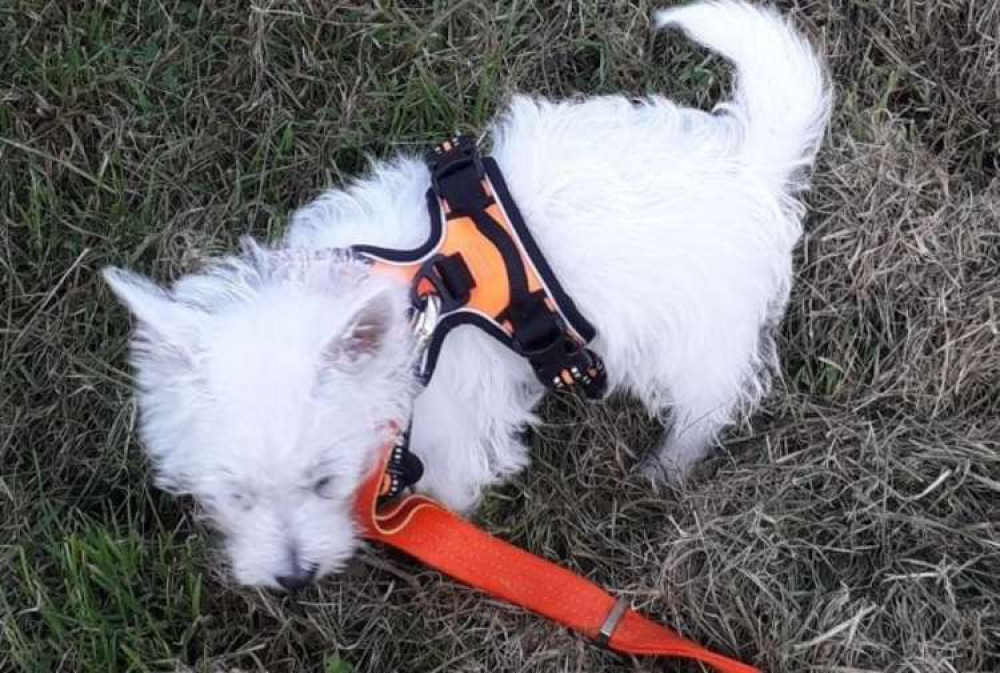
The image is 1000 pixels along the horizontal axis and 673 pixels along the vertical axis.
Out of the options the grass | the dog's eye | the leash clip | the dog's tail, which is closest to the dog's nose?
the dog's eye

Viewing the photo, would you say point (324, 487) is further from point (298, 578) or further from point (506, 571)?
point (506, 571)

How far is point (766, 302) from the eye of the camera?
2312mm

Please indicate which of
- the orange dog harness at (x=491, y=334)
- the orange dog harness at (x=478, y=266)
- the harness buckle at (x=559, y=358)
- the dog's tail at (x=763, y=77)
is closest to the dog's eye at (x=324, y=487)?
the orange dog harness at (x=491, y=334)

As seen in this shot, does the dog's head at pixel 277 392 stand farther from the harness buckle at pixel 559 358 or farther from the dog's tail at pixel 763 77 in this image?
the dog's tail at pixel 763 77

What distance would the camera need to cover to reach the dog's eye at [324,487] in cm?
191

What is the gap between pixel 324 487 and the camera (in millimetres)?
1931

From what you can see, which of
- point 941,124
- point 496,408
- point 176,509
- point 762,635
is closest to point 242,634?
point 176,509

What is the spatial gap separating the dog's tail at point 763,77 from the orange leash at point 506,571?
3.12ft

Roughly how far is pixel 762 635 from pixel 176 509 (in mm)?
1343

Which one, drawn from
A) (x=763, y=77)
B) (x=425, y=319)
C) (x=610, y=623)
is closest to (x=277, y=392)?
(x=425, y=319)

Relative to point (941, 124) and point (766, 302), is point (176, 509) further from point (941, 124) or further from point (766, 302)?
point (941, 124)

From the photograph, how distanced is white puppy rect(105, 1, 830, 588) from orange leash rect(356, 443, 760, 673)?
102 millimetres

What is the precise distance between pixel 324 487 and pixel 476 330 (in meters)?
0.45

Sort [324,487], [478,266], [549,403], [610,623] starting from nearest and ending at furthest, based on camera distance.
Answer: [324,487] < [478,266] < [610,623] < [549,403]
